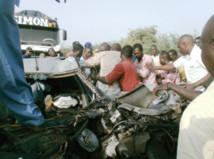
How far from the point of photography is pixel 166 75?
6520 mm

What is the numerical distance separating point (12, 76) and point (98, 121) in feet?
4.93

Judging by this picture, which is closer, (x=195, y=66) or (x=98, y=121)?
(x=98, y=121)

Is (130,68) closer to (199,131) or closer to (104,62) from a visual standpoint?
(104,62)

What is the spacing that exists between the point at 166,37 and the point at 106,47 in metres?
15.2

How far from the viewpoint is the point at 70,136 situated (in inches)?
122

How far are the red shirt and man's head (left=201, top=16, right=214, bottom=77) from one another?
10.1ft

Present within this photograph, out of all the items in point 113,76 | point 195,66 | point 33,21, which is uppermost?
point 33,21

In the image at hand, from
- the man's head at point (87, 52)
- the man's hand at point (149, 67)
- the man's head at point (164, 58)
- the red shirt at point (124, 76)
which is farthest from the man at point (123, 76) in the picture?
the man's head at point (164, 58)

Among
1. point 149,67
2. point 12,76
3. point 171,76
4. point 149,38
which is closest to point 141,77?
point 149,67

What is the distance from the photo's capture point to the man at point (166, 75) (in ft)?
19.9

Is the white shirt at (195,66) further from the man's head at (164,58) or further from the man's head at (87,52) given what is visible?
the man's head at (87,52)

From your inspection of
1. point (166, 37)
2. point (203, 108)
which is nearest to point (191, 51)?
point (203, 108)

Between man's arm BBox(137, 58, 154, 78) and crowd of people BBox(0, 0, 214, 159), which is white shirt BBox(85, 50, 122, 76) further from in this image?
man's arm BBox(137, 58, 154, 78)

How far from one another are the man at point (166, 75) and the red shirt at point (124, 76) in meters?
2.10
